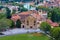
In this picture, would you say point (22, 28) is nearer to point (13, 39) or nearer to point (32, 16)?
point (32, 16)

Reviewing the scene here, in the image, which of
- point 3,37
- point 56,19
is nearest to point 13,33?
point 3,37

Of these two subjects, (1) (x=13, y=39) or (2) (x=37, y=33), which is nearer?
(1) (x=13, y=39)

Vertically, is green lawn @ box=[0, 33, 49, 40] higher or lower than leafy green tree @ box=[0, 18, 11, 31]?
lower

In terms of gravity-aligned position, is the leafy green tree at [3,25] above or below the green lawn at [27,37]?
above

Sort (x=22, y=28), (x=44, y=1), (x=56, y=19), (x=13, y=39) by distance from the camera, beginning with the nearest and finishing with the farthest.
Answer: (x=13, y=39) < (x=22, y=28) < (x=56, y=19) < (x=44, y=1)

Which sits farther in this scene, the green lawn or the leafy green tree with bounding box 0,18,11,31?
the leafy green tree with bounding box 0,18,11,31

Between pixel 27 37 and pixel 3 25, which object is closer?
pixel 27 37

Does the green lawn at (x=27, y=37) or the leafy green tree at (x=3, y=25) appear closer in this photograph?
the green lawn at (x=27, y=37)

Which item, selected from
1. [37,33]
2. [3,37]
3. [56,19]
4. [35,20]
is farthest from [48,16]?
[3,37]

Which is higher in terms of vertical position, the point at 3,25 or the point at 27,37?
the point at 3,25

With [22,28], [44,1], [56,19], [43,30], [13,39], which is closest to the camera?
[13,39]
